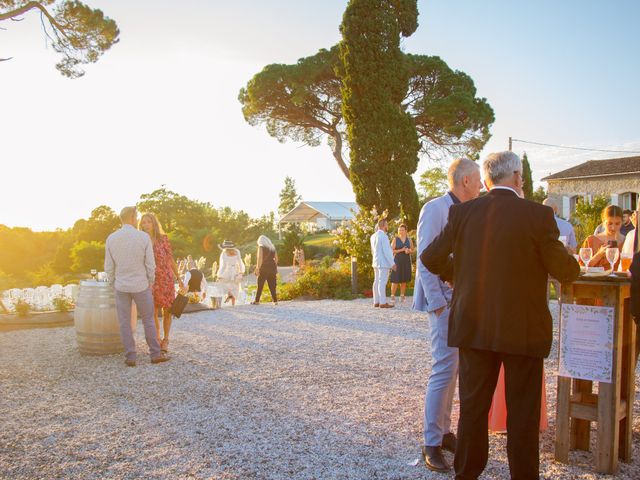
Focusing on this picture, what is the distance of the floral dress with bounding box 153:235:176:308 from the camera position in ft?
23.9

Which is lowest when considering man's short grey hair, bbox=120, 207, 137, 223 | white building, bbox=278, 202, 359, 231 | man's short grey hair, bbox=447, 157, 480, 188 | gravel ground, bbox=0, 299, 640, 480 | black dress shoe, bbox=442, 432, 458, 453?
gravel ground, bbox=0, 299, 640, 480

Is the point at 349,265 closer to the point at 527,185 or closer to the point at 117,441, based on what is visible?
the point at 117,441

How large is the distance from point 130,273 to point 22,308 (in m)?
4.65

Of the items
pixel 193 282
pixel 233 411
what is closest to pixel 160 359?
pixel 233 411

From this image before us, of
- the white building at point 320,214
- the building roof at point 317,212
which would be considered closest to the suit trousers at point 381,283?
the white building at point 320,214

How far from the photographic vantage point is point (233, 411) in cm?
488

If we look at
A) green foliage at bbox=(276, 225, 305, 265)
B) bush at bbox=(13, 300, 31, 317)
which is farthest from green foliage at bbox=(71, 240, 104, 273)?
green foliage at bbox=(276, 225, 305, 265)

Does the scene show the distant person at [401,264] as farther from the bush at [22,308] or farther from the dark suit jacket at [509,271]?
the dark suit jacket at [509,271]

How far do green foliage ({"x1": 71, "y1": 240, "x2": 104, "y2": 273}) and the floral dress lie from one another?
12.2 meters

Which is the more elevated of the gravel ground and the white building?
the white building

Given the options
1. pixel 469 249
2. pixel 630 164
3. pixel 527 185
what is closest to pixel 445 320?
pixel 469 249

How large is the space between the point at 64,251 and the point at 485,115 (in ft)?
65.6

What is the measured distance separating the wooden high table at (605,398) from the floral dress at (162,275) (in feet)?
16.5

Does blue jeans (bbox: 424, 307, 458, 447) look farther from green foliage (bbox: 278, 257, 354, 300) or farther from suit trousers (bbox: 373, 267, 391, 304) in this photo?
green foliage (bbox: 278, 257, 354, 300)
